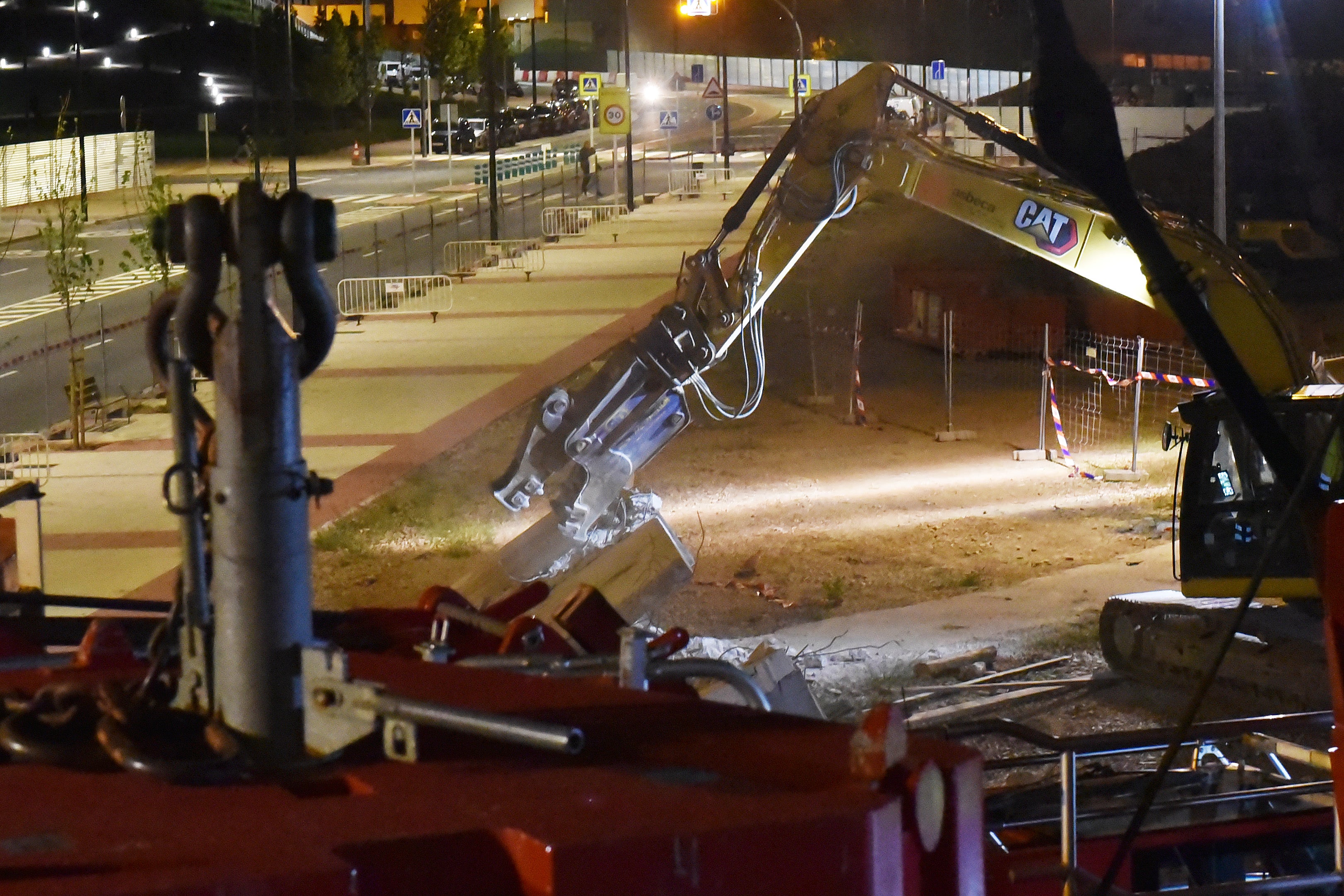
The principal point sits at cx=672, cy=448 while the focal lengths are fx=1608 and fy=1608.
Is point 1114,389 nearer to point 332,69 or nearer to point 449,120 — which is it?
point 449,120

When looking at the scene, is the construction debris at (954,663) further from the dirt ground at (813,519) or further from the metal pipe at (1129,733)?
the metal pipe at (1129,733)

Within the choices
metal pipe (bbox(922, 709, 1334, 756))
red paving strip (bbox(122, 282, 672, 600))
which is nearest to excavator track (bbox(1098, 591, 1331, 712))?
metal pipe (bbox(922, 709, 1334, 756))

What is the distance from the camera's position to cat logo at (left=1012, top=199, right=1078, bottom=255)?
1184 centimetres

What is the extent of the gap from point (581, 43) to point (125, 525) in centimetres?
9982

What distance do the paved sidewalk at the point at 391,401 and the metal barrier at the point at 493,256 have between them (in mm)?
416

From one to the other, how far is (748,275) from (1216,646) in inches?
187

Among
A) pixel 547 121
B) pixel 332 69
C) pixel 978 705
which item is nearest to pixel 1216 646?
pixel 978 705

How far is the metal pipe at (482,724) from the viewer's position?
2.26m

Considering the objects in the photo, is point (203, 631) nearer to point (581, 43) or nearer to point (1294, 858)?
point (1294, 858)

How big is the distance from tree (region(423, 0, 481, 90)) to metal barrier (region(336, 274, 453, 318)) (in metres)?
49.8

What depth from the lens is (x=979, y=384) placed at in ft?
71.8

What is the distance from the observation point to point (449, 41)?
2987 inches

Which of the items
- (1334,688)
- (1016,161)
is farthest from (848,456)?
(1016,161)

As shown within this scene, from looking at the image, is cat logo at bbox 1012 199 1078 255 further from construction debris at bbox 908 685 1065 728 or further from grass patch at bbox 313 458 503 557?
grass patch at bbox 313 458 503 557
